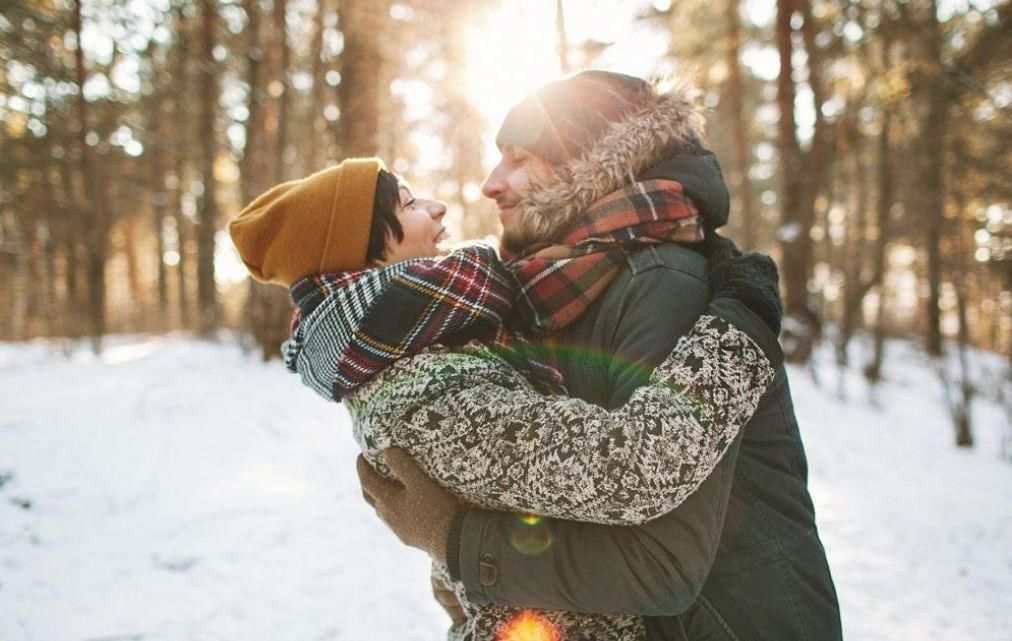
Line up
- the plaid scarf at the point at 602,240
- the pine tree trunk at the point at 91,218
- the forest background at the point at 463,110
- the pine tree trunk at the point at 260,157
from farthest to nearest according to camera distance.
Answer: the pine tree trunk at the point at 91,218, the pine tree trunk at the point at 260,157, the forest background at the point at 463,110, the plaid scarf at the point at 602,240

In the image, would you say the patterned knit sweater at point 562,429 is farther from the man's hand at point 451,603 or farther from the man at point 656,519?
the man's hand at point 451,603

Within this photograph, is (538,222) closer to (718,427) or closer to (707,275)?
(707,275)

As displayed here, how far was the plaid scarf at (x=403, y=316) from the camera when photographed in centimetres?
137

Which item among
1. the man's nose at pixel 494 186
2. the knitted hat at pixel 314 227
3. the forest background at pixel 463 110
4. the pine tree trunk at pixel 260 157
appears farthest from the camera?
the pine tree trunk at pixel 260 157

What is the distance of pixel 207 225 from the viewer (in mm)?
12461

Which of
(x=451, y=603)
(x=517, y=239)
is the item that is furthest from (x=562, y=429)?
(x=451, y=603)

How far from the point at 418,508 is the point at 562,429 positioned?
40 centimetres

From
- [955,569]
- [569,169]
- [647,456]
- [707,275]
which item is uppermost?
[569,169]

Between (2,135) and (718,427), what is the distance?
48.1 feet

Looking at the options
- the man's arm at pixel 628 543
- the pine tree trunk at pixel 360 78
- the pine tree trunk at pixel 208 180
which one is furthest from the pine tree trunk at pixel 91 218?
the man's arm at pixel 628 543

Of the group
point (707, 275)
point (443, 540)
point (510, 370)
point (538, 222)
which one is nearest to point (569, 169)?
point (538, 222)

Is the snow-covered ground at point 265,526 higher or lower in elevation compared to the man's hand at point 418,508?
lower

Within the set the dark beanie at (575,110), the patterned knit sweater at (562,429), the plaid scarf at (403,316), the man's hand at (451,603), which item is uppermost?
the dark beanie at (575,110)

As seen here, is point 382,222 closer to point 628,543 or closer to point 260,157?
point 628,543
